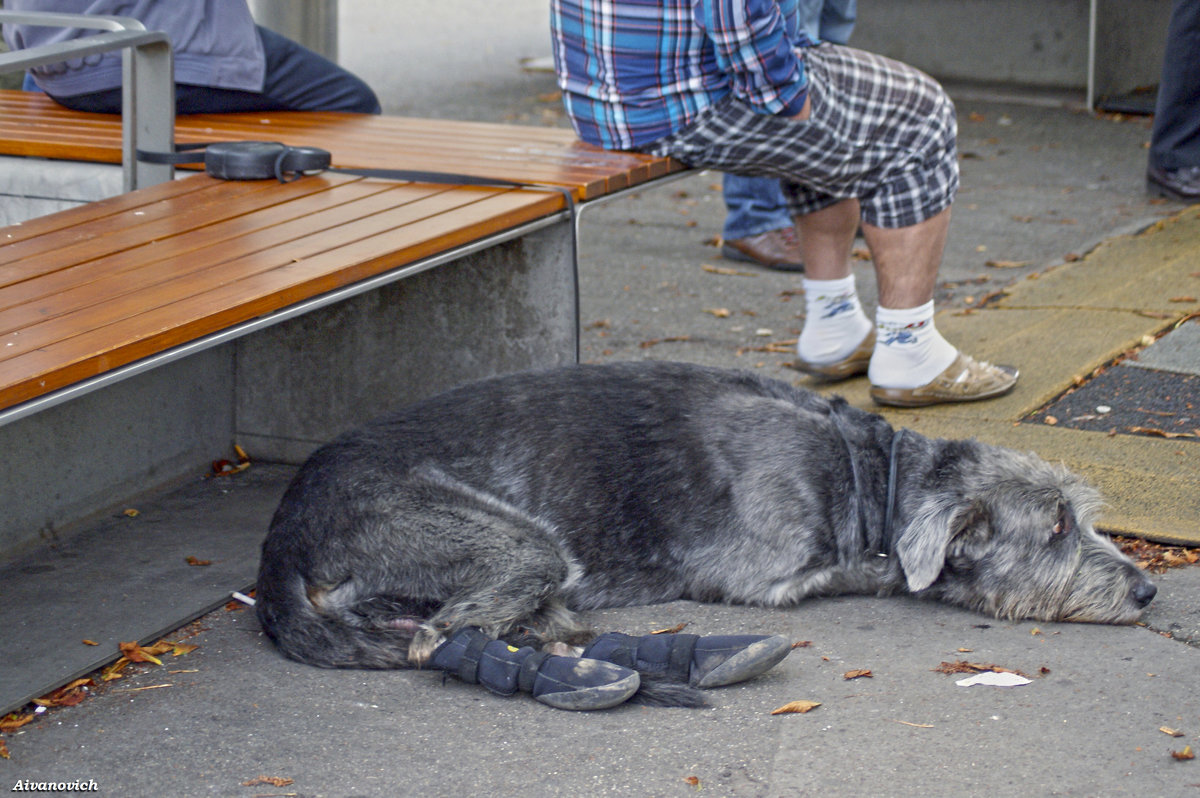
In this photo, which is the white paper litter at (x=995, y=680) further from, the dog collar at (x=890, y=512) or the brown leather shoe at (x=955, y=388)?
the brown leather shoe at (x=955, y=388)

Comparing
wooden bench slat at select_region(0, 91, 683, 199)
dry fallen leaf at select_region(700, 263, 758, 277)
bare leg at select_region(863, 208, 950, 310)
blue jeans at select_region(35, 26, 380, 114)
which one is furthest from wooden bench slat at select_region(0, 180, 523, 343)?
dry fallen leaf at select_region(700, 263, 758, 277)

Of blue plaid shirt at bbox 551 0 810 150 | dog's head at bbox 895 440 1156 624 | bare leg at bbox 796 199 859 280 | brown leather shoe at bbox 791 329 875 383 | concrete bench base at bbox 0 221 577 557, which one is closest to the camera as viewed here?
dog's head at bbox 895 440 1156 624

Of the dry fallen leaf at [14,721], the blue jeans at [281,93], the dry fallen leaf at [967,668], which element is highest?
the blue jeans at [281,93]

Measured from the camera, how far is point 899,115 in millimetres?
5000

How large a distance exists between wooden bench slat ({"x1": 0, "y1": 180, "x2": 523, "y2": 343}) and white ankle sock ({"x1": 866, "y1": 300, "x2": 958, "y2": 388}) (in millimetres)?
1713

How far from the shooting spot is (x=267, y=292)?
3389 mm

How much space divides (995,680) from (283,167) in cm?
286

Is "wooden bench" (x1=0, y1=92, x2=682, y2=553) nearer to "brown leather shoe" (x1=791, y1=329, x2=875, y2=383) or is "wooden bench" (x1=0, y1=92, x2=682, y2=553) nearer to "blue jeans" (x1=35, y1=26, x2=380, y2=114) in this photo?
"blue jeans" (x1=35, y1=26, x2=380, y2=114)

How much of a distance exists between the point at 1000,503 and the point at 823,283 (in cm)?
195

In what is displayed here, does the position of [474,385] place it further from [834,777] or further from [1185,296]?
[1185,296]

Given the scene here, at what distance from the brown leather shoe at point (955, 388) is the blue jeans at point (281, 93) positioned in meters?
2.74

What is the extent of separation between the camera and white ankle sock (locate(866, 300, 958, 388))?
515 cm

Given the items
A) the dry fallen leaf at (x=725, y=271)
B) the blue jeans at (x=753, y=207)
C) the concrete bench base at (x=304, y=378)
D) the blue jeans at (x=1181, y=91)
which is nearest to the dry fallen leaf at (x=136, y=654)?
the concrete bench base at (x=304, y=378)

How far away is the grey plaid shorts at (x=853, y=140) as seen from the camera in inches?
193
